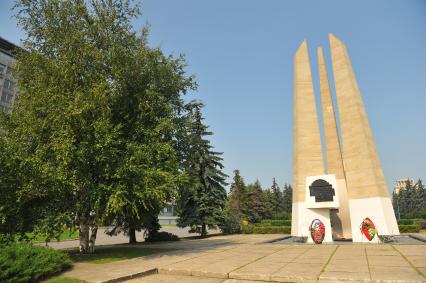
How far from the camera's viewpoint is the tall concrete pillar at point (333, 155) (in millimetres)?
26594

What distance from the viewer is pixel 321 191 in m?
21.7

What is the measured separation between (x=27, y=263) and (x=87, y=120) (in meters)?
7.50

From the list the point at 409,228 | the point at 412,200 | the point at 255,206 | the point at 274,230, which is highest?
the point at 412,200

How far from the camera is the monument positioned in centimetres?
2125

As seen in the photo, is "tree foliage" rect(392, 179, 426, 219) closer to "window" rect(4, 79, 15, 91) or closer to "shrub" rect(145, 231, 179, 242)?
"shrub" rect(145, 231, 179, 242)

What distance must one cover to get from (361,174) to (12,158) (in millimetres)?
20426

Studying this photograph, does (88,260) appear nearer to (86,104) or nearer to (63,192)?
(63,192)

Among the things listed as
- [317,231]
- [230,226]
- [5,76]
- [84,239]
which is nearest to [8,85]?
[5,76]

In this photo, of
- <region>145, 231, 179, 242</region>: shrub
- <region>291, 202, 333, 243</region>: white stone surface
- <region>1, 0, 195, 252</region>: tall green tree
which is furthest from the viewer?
<region>145, 231, 179, 242</region>: shrub

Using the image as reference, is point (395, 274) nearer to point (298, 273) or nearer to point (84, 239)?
point (298, 273)

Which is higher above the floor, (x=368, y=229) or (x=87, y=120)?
(x=87, y=120)

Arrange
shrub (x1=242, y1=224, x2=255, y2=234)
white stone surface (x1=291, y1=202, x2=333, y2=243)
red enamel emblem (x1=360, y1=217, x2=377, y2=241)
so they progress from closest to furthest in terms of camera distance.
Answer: red enamel emblem (x1=360, y1=217, x2=377, y2=241), white stone surface (x1=291, y1=202, x2=333, y2=243), shrub (x1=242, y1=224, x2=255, y2=234)

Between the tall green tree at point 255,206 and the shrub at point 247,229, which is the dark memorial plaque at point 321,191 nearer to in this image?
the shrub at point 247,229

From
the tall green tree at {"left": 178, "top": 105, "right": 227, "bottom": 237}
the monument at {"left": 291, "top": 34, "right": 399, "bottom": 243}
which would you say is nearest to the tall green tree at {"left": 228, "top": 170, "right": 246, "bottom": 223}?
the tall green tree at {"left": 178, "top": 105, "right": 227, "bottom": 237}
